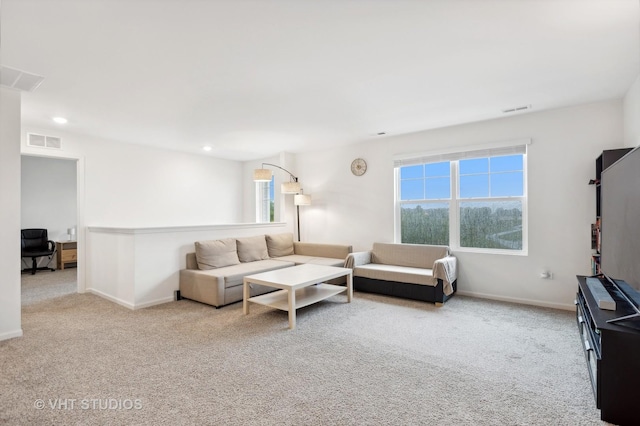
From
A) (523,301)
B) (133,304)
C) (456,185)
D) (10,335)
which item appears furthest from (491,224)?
(10,335)

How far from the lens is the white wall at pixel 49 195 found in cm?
657

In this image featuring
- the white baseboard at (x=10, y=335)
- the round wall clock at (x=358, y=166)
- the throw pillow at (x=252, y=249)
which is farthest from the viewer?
the round wall clock at (x=358, y=166)

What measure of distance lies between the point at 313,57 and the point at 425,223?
3.22 m

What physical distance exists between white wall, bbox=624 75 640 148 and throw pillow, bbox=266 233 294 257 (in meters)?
4.65

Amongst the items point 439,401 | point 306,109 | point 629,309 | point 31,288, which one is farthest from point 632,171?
point 31,288

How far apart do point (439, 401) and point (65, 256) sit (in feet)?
24.6

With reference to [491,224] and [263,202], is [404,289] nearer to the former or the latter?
[491,224]

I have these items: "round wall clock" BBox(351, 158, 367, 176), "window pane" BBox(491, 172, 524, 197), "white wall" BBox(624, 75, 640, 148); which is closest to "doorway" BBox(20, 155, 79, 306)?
"round wall clock" BBox(351, 158, 367, 176)

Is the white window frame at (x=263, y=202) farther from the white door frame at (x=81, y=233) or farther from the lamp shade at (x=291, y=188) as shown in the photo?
the white door frame at (x=81, y=233)

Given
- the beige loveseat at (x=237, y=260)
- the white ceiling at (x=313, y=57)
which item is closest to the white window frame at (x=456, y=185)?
the white ceiling at (x=313, y=57)

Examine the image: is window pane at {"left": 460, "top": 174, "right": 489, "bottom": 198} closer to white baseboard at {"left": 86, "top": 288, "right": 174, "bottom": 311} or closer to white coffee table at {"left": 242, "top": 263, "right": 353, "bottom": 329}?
white coffee table at {"left": 242, "top": 263, "right": 353, "bottom": 329}

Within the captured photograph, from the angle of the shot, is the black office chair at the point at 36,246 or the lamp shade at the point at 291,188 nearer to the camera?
the lamp shade at the point at 291,188

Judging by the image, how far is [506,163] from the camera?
4223 millimetres

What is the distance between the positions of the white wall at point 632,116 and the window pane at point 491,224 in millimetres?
1232
